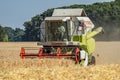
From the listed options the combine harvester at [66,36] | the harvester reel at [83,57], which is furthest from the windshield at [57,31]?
the harvester reel at [83,57]

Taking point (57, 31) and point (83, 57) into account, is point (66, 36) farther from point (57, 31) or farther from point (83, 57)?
point (83, 57)

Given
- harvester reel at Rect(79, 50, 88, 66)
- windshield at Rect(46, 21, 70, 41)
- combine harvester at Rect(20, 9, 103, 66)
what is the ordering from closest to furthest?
harvester reel at Rect(79, 50, 88, 66) → combine harvester at Rect(20, 9, 103, 66) → windshield at Rect(46, 21, 70, 41)

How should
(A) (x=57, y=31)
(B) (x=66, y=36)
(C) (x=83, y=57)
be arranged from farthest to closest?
1. (A) (x=57, y=31)
2. (B) (x=66, y=36)
3. (C) (x=83, y=57)

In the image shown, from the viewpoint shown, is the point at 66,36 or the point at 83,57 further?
the point at 66,36

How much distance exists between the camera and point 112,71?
10.6 meters

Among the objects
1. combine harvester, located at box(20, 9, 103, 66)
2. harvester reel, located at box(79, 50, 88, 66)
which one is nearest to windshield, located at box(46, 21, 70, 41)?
combine harvester, located at box(20, 9, 103, 66)

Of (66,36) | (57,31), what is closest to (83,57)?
(66,36)

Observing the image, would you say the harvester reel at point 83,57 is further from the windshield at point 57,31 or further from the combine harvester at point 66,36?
A: the windshield at point 57,31

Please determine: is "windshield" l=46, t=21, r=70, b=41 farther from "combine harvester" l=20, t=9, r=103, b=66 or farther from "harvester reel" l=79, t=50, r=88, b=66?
"harvester reel" l=79, t=50, r=88, b=66

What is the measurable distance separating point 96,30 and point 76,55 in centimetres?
432

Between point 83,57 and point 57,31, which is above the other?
point 57,31

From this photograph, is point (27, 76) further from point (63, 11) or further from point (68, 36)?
point (63, 11)

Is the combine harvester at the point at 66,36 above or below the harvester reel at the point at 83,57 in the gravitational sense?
above

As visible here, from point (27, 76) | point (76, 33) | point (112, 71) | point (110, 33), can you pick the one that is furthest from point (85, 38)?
point (110, 33)
